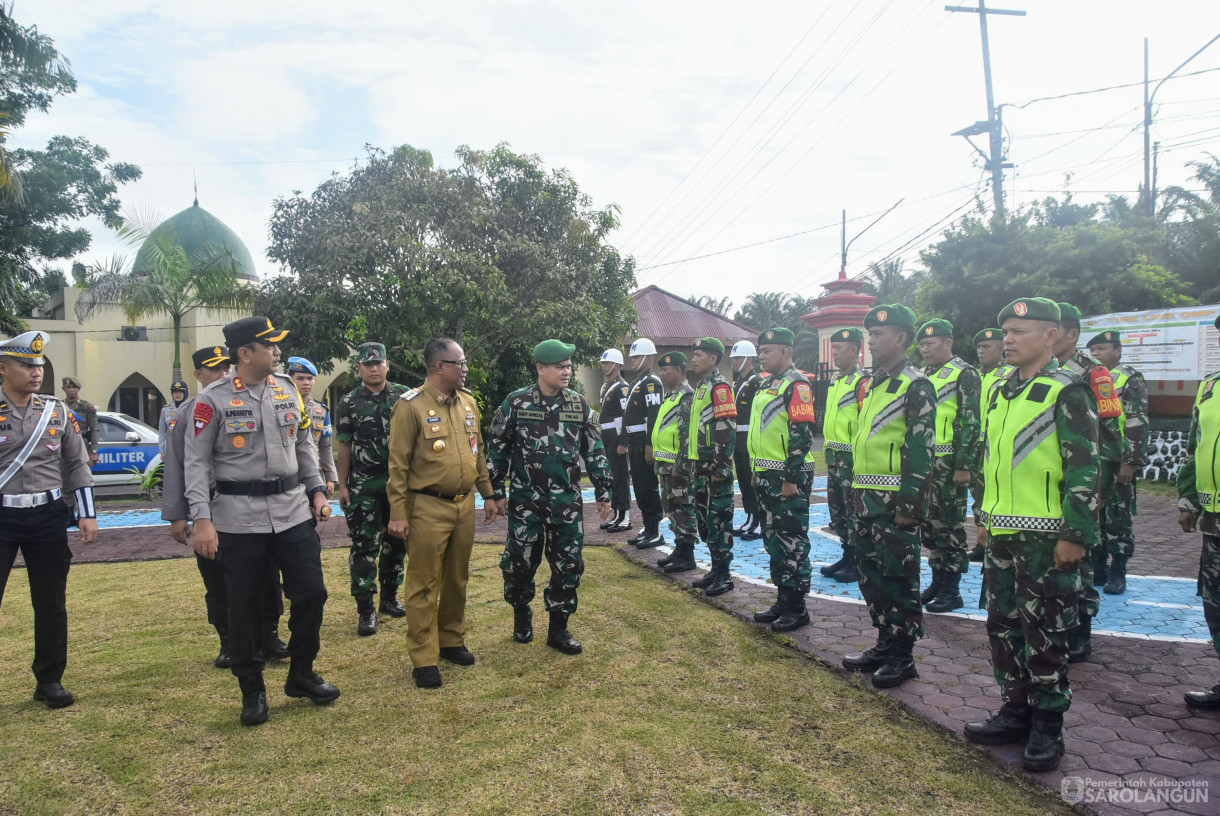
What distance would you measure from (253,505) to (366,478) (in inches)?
63.4

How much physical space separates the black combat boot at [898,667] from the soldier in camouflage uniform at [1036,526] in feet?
2.23

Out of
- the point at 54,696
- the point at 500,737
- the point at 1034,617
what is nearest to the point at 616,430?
the point at 500,737

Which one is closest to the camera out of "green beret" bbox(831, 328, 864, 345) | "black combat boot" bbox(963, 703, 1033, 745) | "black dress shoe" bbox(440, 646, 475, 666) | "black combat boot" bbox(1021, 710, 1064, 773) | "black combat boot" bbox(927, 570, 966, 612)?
"black combat boot" bbox(1021, 710, 1064, 773)

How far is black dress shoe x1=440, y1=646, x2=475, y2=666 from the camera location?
185 inches

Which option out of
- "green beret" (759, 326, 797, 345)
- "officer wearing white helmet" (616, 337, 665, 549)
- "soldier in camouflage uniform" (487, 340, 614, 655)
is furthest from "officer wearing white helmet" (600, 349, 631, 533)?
"soldier in camouflage uniform" (487, 340, 614, 655)

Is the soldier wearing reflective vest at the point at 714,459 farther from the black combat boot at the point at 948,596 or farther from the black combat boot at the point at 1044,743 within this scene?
the black combat boot at the point at 1044,743

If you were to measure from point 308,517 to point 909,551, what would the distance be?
3187 mm

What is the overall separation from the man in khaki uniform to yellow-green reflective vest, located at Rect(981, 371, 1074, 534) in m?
2.64

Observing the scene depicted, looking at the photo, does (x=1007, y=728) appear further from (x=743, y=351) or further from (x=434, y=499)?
(x=743, y=351)

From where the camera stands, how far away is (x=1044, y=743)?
3.28m

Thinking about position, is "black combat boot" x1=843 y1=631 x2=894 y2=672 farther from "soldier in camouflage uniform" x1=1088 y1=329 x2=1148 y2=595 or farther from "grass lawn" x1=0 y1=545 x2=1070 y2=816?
"soldier in camouflage uniform" x1=1088 y1=329 x2=1148 y2=595

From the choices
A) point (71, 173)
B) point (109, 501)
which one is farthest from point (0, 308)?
point (109, 501)

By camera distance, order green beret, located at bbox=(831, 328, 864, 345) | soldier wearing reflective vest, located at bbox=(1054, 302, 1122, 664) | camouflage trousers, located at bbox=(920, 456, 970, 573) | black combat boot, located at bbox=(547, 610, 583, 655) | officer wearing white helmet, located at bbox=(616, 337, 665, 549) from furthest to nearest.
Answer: officer wearing white helmet, located at bbox=(616, 337, 665, 549)
green beret, located at bbox=(831, 328, 864, 345)
camouflage trousers, located at bbox=(920, 456, 970, 573)
black combat boot, located at bbox=(547, 610, 583, 655)
soldier wearing reflective vest, located at bbox=(1054, 302, 1122, 664)

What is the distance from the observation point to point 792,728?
12.2 feet
